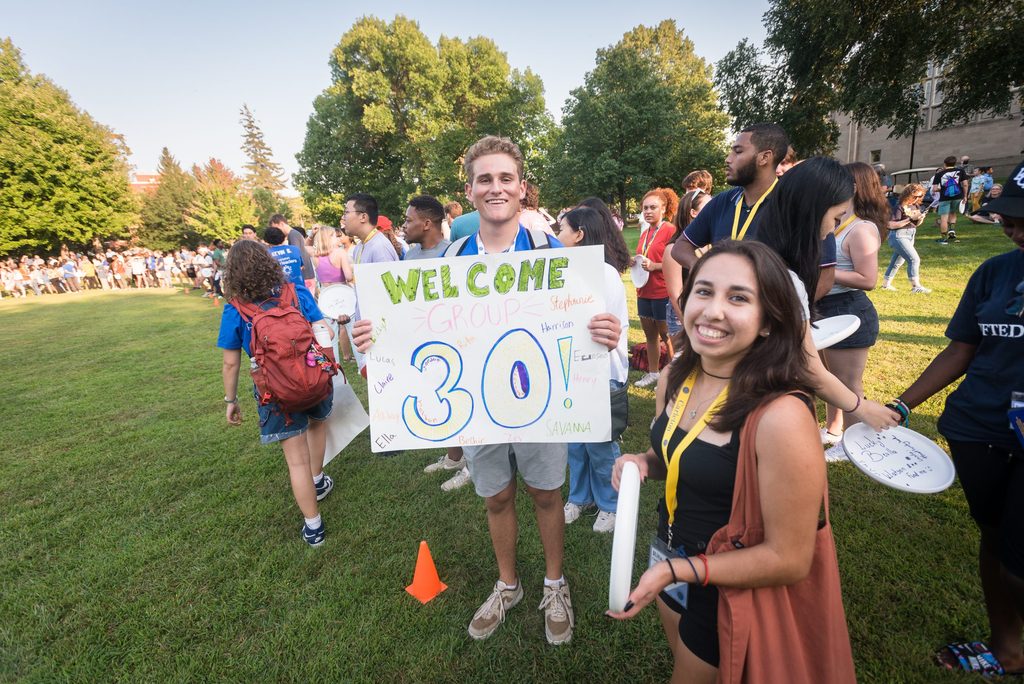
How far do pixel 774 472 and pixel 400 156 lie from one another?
3759cm

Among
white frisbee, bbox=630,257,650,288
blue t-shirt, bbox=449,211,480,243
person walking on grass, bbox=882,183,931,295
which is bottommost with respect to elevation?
person walking on grass, bbox=882,183,931,295

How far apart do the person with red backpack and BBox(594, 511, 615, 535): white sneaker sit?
2.17 m

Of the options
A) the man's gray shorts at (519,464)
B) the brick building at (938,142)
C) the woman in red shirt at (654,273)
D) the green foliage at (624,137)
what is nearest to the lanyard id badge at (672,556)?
the man's gray shorts at (519,464)

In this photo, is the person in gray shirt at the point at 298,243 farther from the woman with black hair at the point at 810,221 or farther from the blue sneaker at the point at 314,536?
the woman with black hair at the point at 810,221

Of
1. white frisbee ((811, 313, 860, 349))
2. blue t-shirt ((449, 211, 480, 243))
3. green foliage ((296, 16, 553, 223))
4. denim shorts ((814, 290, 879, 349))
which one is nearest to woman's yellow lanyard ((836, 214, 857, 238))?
denim shorts ((814, 290, 879, 349))

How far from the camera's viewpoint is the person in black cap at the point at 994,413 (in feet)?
5.75

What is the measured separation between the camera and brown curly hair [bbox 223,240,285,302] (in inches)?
115

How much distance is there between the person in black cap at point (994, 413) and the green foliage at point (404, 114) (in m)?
32.0

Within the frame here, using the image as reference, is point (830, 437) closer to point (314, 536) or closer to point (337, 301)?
point (314, 536)

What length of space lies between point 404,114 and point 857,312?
35.5 metres

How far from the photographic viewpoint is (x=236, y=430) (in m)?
5.62

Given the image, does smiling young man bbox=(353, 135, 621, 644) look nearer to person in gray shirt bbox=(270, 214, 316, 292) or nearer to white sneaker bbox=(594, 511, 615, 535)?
white sneaker bbox=(594, 511, 615, 535)

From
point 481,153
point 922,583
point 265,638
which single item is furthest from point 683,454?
point 265,638

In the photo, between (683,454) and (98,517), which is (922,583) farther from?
(98,517)
